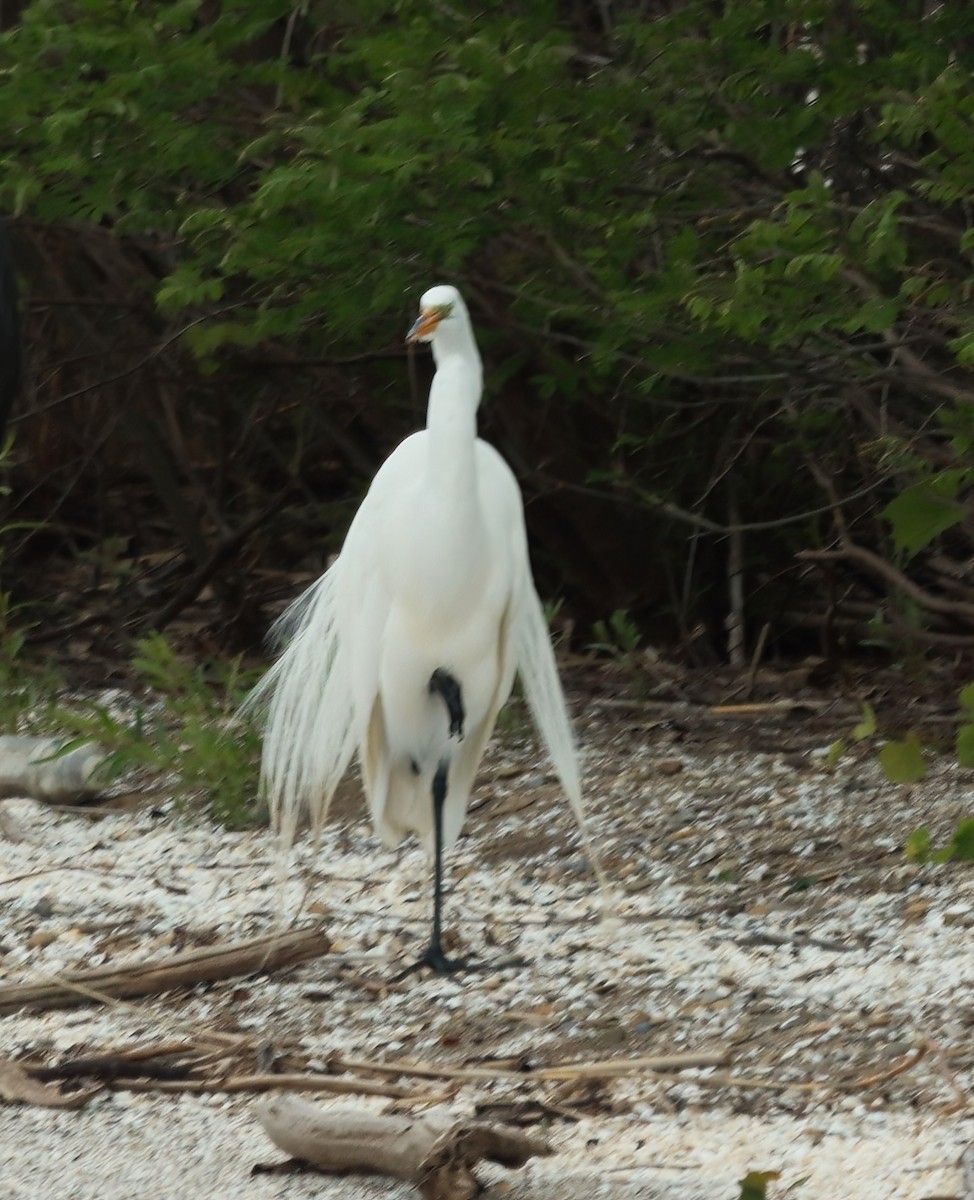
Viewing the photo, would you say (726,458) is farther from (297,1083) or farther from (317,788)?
(297,1083)

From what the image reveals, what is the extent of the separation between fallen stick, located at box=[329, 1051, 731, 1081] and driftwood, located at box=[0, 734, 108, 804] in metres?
1.82

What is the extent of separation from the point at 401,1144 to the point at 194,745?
223cm

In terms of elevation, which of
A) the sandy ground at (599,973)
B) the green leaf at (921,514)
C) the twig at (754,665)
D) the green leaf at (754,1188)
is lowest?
the sandy ground at (599,973)

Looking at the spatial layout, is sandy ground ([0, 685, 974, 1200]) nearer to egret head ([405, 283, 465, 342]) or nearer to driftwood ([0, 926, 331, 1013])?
driftwood ([0, 926, 331, 1013])

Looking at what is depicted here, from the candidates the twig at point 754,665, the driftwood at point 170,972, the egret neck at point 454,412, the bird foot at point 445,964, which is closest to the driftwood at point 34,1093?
the driftwood at point 170,972

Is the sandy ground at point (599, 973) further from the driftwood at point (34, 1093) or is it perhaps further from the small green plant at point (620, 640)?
the small green plant at point (620, 640)

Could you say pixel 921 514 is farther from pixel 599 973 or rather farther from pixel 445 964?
pixel 445 964

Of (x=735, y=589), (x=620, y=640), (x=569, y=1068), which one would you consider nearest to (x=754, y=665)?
(x=735, y=589)

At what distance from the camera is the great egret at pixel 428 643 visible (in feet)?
11.9

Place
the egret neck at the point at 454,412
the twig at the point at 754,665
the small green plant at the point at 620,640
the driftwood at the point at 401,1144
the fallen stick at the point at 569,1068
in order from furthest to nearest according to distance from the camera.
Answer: the twig at the point at 754,665, the small green plant at the point at 620,640, the egret neck at the point at 454,412, the fallen stick at the point at 569,1068, the driftwood at the point at 401,1144

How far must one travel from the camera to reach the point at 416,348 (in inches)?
212

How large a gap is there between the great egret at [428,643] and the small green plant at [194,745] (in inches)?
13.4

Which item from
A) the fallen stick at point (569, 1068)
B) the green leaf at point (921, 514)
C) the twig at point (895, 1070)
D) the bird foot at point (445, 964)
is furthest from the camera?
the green leaf at point (921, 514)

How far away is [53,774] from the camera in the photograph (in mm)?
4625
